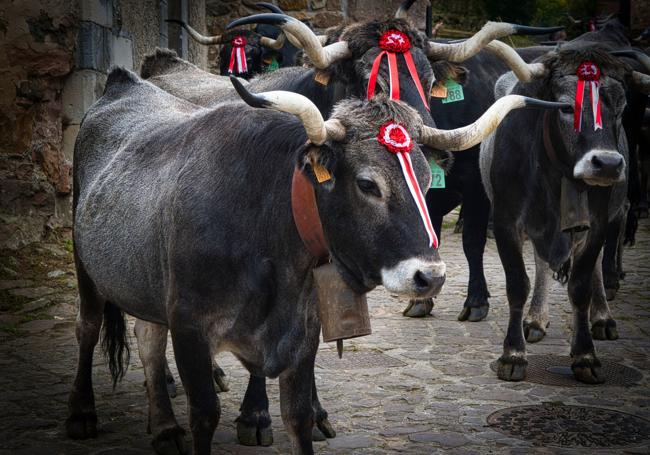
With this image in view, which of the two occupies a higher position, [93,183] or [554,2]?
[554,2]

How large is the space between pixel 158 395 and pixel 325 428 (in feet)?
2.97

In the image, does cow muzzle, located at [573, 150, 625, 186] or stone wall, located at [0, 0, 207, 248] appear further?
stone wall, located at [0, 0, 207, 248]

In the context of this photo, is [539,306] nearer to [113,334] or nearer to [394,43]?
[394,43]

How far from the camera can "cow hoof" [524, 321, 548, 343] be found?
259 inches

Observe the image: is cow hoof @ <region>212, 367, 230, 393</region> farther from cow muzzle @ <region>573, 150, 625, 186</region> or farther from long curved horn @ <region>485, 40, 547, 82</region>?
long curved horn @ <region>485, 40, 547, 82</region>

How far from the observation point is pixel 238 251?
141 inches

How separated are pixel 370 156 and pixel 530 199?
107 inches

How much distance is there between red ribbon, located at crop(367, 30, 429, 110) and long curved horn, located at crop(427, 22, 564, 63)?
46cm

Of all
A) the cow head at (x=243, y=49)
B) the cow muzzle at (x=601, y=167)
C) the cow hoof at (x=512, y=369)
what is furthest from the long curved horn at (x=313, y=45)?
the cow head at (x=243, y=49)

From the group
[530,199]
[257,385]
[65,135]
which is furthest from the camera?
[65,135]

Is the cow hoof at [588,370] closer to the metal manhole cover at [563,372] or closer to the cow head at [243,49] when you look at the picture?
the metal manhole cover at [563,372]

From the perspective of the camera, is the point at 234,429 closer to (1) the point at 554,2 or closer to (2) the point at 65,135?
(2) the point at 65,135

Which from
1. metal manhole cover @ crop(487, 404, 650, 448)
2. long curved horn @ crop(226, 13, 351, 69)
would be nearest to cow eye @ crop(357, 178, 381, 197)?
long curved horn @ crop(226, 13, 351, 69)

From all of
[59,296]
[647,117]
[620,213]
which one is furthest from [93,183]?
[647,117]
